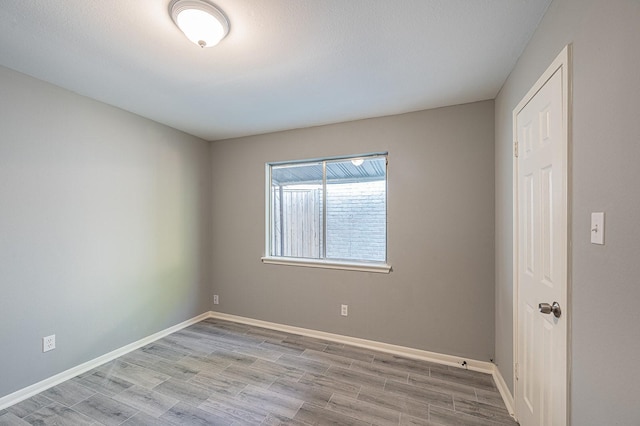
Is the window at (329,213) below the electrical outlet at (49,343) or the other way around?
the other way around

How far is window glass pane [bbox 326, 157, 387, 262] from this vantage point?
2.88 meters

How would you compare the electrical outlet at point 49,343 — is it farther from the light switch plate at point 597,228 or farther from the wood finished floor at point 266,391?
the light switch plate at point 597,228

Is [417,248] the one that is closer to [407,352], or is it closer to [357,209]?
[357,209]

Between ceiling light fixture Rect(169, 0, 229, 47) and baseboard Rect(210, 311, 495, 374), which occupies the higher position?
ceiling light fixture Rect(169, 0, 229, 47)

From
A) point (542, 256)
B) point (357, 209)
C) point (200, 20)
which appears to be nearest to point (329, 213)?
point (357, 209)

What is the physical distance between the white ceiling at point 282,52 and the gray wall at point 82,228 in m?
0.33

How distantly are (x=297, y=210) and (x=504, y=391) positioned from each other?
2.60m

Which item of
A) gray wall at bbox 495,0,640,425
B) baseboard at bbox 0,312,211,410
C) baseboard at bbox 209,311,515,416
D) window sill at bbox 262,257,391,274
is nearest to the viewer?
gray wall at bbox 495,0,640,425

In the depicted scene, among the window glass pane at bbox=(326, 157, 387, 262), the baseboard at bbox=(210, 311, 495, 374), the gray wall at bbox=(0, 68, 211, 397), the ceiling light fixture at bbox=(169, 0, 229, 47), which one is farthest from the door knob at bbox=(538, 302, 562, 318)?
the gray wall at bbox=(0, 68, 211, 397)

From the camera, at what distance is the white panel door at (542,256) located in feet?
3.82

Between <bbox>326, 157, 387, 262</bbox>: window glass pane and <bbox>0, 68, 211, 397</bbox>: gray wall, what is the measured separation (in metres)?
1.88

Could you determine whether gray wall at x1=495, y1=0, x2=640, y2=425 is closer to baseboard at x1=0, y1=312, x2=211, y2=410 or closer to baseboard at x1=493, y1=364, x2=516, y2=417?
baseboard at x1=493, y1=364, x2=516, y2=417

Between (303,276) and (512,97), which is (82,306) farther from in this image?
(512,97)

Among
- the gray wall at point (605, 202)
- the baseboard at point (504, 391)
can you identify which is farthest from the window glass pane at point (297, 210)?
the gray wall at point (605, 202)
